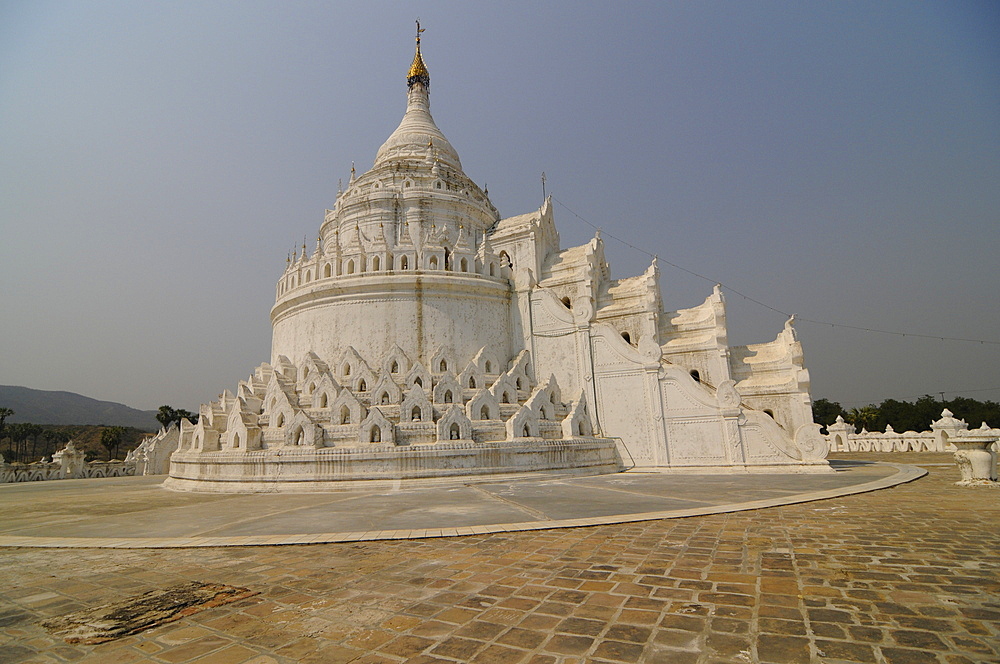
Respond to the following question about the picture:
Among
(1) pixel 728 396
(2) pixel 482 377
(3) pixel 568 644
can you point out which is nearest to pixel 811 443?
(1) pixel 728 396

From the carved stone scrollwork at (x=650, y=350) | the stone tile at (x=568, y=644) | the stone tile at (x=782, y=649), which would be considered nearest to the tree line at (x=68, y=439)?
the carved stone scrollwork at (x=650, y=350)

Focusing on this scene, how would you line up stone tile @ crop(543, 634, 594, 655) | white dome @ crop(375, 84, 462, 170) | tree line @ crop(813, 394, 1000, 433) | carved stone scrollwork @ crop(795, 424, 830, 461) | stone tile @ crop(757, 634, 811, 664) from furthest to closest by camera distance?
tree line @ crop(813, 394, 1000, 433) → white dome @ crop(375, 84, 462, 170) → carved stone scrollwork @ crop(795, 424, 830, 461) → stone tile @ crop(543, 634, 594, 655) → stone tile @ crop(757, 634, 811, 664)

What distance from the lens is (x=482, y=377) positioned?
23.8m

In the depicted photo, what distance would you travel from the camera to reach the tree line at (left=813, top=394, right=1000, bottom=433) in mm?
66625

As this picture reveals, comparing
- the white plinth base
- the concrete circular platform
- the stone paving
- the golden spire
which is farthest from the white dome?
the stone paving

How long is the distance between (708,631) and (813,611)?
120cm

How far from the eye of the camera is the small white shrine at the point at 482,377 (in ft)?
64.6

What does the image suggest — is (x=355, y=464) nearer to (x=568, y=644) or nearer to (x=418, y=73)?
(x=568, y=644)

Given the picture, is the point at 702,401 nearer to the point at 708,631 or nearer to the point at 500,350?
the point at 500,350

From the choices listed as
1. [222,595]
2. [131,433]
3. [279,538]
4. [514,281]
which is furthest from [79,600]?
[131,433]

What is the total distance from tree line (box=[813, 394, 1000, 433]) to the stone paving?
73.8 metres

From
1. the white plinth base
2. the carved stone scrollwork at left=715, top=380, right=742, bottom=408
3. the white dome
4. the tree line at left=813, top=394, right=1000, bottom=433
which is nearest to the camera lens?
the white plinth base

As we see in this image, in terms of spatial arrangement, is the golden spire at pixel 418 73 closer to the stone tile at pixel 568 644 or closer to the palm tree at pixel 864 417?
the stone tile at pixel 568 644

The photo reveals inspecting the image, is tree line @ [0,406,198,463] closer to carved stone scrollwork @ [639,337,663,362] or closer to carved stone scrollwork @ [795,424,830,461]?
carved stone scrollwork @ [639,337,663,362]
